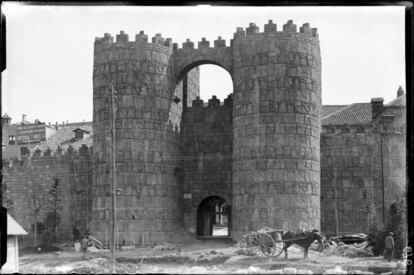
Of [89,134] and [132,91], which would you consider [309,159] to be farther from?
[89,134]

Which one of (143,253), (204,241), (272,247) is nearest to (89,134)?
(204,241)

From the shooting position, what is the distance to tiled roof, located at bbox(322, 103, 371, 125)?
6345 centimetres

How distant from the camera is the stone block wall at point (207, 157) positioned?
46938 mm

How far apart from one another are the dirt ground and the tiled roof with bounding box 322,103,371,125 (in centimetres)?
2346

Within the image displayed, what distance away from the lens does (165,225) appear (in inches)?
1740

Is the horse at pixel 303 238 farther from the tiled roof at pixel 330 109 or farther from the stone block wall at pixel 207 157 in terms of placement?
the tiled roof at pixel 330 109

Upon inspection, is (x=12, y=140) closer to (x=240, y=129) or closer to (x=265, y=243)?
(x=240, y=129)

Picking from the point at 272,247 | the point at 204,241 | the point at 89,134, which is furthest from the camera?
the point at 89,134

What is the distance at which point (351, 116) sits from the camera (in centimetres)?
6519

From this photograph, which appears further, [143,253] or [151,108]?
[151,108]

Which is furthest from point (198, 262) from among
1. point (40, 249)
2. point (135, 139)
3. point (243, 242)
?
point (40, 249)

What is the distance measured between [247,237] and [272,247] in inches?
84.8

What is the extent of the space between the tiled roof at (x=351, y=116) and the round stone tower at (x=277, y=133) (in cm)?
2047

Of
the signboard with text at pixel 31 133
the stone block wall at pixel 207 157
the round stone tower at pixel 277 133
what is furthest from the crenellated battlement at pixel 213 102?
the signboard with text at pixel 31 133
